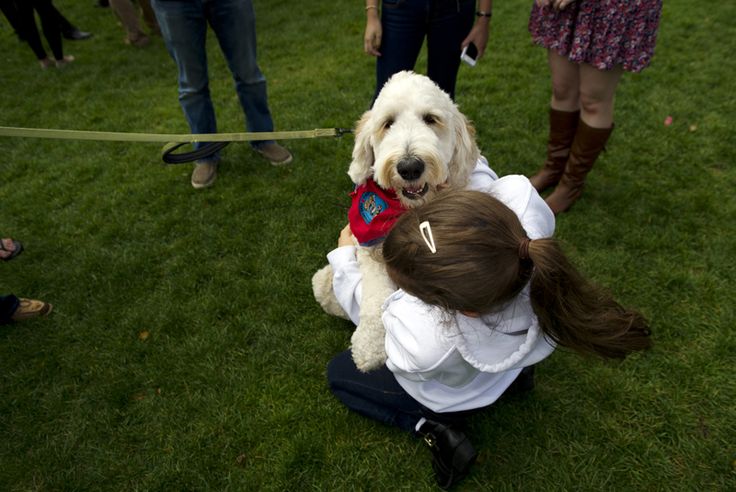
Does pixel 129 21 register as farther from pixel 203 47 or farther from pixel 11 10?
pixel 203 47

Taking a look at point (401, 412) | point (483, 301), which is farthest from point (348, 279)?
point (483, 301)

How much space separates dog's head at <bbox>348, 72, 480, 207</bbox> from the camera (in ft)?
6.88

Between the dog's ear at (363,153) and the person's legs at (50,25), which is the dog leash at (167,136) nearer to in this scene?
the dog's ear at (363,153)

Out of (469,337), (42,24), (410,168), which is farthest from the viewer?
(42,24)

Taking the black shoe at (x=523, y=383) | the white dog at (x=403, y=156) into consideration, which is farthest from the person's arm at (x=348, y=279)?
the black shoe at (x=523, y=383)

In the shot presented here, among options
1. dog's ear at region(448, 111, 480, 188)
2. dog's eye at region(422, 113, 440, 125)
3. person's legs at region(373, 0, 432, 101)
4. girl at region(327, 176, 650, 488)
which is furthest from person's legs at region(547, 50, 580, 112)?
girl at region(327, 176, 650, 488)

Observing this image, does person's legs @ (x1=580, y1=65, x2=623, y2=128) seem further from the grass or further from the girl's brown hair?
the girl's brown hair

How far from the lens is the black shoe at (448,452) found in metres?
2.08

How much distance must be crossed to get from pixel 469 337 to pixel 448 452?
0.84 meters

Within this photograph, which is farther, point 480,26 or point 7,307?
point 480,26

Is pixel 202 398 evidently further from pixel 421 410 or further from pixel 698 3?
pixel 698 3

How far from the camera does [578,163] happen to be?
11.3 ft

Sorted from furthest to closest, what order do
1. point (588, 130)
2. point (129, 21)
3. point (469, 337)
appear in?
1. point (129, 21)
2. point (588, 130)
3. point (469, 337)

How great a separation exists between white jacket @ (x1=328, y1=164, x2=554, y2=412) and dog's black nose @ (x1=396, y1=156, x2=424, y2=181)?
0.38 metres
